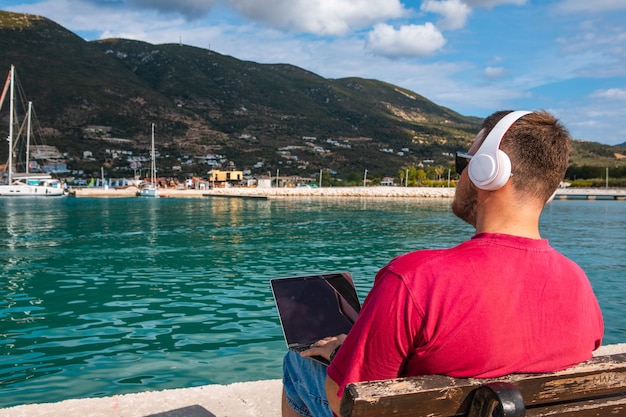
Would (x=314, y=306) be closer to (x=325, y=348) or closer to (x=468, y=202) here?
(x=325, y=348)

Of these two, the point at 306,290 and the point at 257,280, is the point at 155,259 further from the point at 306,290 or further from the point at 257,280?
the point at 306,290

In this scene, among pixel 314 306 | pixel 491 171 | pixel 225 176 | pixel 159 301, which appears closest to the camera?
pixel 491 171

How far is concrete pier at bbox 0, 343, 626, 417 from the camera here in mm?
3535

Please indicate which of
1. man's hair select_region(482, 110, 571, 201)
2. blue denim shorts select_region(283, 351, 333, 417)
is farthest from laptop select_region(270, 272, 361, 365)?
man's hair select_region(482, 110, 571, 201)

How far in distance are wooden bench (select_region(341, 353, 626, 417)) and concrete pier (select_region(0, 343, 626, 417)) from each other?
7.48 ft

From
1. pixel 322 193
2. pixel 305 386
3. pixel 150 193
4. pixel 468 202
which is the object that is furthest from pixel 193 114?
pixel 468 202

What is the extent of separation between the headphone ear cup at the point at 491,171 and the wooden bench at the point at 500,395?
573mm

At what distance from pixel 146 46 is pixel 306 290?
204 m

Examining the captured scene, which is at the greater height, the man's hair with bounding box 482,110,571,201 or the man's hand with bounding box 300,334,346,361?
the man's hair with bounding box 482,110,571,201

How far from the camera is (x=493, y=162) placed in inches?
66.6

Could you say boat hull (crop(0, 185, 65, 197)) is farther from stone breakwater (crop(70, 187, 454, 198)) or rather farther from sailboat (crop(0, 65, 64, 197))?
stone breakwater (crop(70, 187, 454, 198))

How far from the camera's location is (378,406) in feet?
4.85

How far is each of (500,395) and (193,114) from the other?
152 m

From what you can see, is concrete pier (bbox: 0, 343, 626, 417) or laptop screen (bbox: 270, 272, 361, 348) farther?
concrete pier (bbox: 0, 343, 626, 417)
